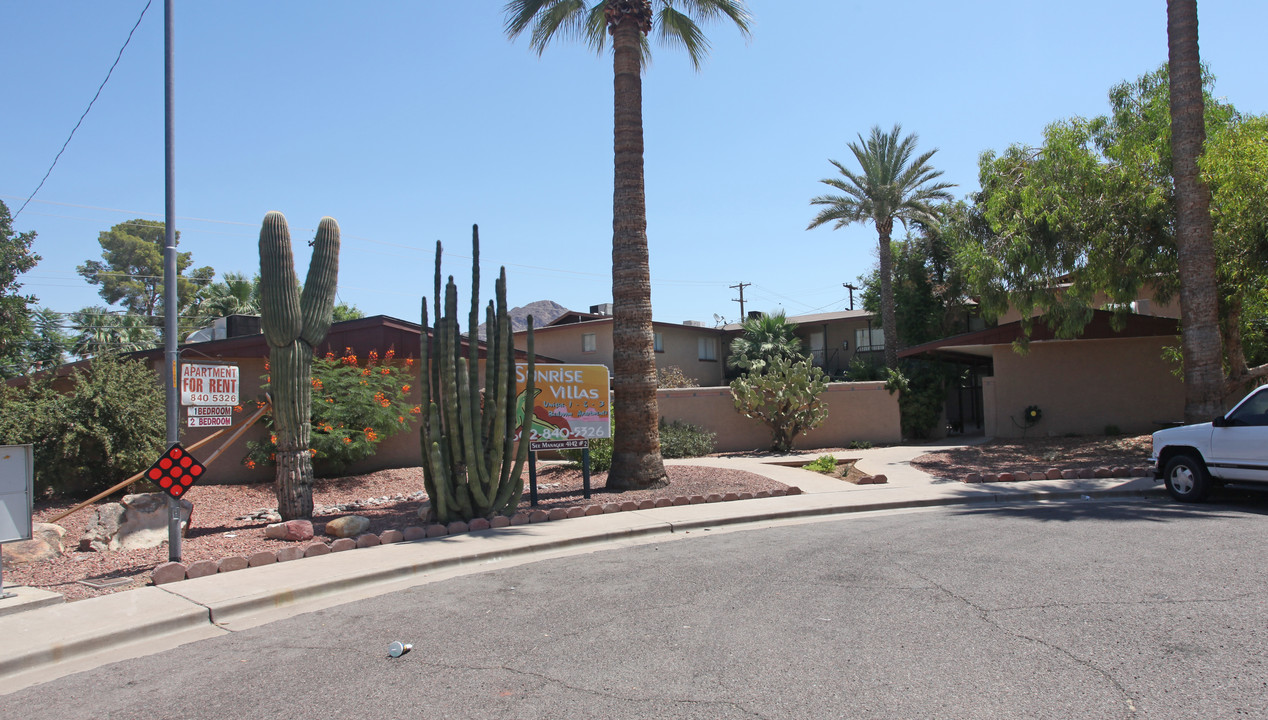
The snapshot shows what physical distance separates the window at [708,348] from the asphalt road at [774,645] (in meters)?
29.3

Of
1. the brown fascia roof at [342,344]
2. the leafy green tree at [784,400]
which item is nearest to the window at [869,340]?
the leafy green tree at [784,400]

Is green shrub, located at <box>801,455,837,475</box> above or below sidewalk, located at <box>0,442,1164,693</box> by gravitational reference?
above

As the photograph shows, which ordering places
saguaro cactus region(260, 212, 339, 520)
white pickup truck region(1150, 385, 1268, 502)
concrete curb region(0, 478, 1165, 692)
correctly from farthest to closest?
saguaro cactus region(260, 212, 339, 520)
white pickup truck region(1150, 385, 1268, 502)
concrete curb region(0, 478, 1165, 692)

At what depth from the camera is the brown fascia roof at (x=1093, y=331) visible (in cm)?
2186

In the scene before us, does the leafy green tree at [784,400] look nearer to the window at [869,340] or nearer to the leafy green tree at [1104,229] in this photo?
the leafy green tree at [1104,229]

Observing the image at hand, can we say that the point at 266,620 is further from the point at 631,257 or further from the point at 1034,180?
the point at 1034,180

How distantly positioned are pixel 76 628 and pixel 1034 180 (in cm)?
1863

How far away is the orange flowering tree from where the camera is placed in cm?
1589

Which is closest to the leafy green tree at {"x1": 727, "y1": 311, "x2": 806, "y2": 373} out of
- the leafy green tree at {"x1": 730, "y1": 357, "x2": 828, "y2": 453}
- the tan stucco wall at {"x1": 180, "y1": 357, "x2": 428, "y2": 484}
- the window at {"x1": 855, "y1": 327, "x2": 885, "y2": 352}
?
the window at {"x1": 855, "y1": 327, "x2": 885, "y2": 352}

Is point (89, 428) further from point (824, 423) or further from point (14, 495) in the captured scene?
point (824, 423)

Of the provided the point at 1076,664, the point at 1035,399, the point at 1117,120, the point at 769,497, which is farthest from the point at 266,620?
the point at 1035,399

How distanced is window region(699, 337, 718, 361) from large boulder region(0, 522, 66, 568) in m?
29.6

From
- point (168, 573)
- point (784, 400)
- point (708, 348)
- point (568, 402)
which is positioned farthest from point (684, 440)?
point (708, 348)

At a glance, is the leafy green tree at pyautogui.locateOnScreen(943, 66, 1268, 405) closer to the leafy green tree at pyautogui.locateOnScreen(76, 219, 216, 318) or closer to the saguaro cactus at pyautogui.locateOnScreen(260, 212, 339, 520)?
the saguaro cactus at pyautogui.locateOnScreen(260, 212, 339, 520)
